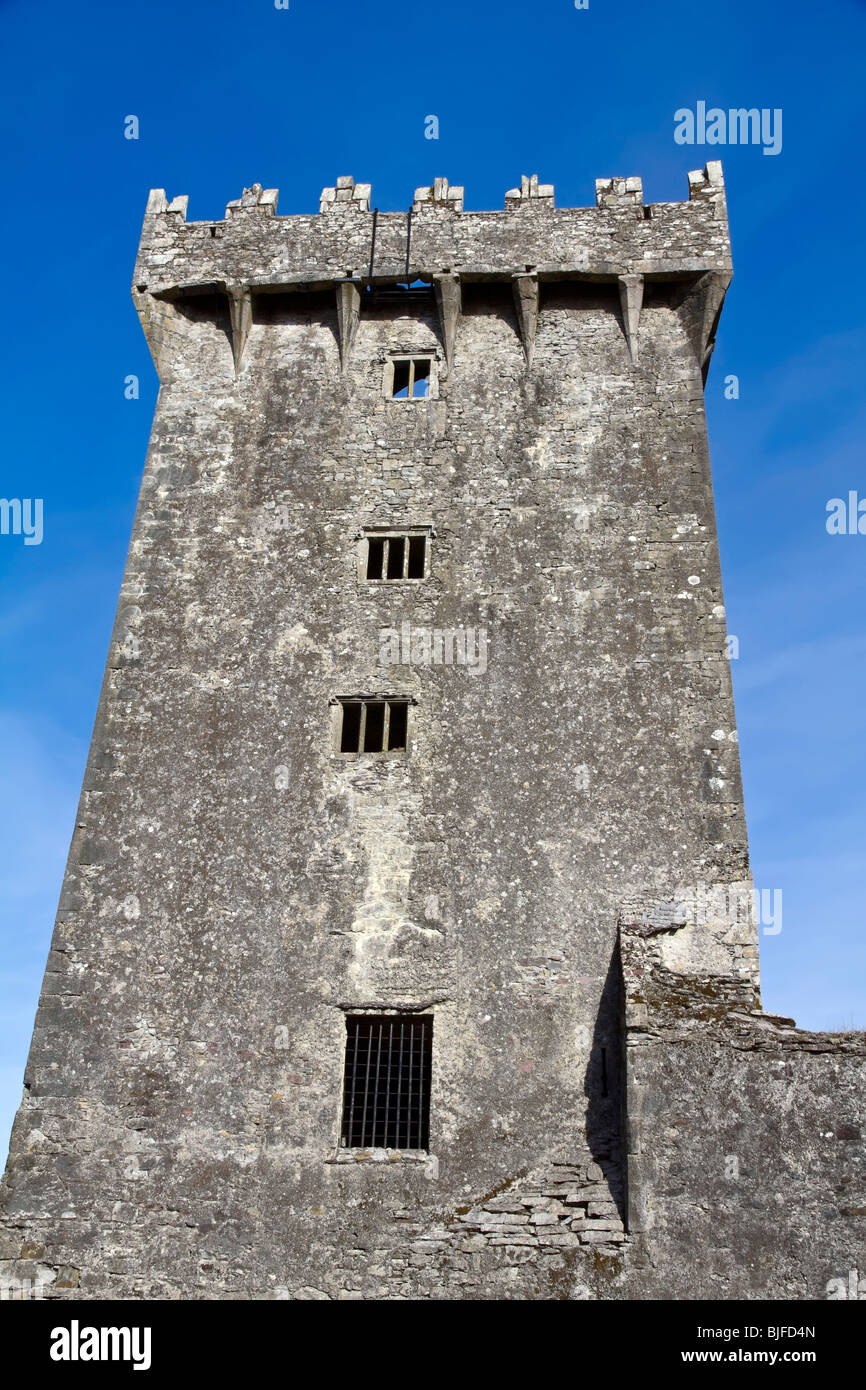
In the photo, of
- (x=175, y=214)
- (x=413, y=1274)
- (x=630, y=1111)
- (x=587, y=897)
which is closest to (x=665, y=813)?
(x=587, y=897)

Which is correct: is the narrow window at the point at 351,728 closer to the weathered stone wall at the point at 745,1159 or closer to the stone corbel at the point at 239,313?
the weathered stone wall at the point at 745,1159

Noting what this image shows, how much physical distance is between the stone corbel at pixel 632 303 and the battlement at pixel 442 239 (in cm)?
13

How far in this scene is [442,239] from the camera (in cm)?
1745

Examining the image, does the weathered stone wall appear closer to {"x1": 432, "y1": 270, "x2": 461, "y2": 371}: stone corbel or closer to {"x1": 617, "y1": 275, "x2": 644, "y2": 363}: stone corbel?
{"x1": 617, "y1": 275, "x2": 644, "y2": 363}: stone corbel

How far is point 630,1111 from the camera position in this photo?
11609mm

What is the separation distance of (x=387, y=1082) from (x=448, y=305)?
11.7m

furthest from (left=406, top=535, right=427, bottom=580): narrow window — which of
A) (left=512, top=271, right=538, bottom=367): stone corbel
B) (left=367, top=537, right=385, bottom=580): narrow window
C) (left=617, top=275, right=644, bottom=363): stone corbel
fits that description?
(left=617, top=275, right=644, bottom=363): stone corbel

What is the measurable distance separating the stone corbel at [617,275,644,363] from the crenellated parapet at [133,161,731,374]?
0.7 inches

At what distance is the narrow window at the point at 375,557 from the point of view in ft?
52.9

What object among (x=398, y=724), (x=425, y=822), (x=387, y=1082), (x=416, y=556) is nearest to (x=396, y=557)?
(x=416, y=556)

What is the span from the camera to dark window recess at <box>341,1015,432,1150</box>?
12906 millimetres

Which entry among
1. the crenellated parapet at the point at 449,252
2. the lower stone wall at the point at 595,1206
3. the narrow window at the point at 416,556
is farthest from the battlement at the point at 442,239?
the lower stone wall at the point at 595,1206
